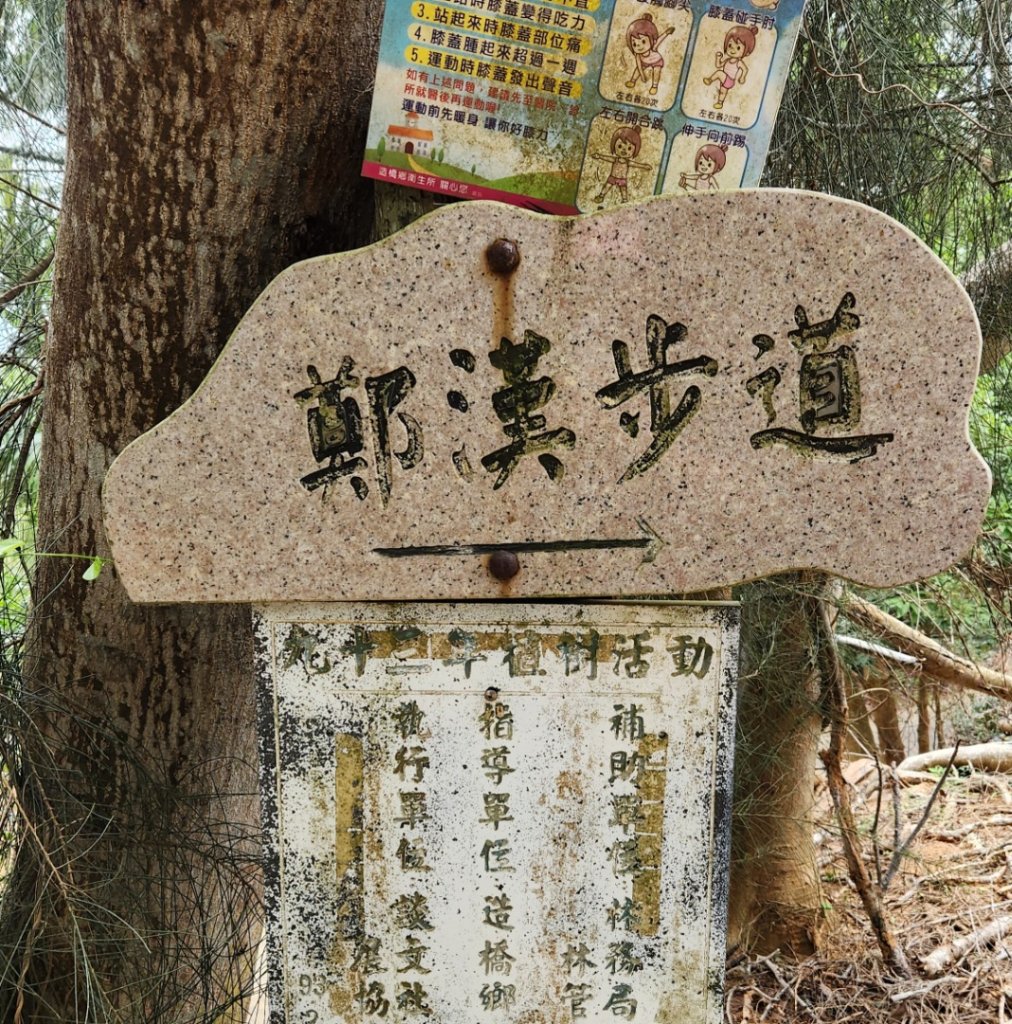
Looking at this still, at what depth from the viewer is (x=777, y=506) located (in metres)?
1.49

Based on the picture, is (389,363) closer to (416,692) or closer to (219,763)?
(416,692)

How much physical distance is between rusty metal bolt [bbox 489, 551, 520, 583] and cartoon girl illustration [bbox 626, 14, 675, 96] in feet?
2.63

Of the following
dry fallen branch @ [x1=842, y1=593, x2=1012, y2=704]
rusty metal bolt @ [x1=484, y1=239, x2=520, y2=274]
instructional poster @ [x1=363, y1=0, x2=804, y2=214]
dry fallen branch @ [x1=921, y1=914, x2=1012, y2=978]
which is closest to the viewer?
rusty metal bolt @ [x1=484, y1=239, x2=520, y2=274]

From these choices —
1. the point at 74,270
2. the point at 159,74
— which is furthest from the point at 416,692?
the point at 159,74

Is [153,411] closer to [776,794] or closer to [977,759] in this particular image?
[776,794]

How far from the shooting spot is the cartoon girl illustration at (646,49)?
5.28 ft

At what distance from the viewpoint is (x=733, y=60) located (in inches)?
64.0

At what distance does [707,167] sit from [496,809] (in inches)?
44.5

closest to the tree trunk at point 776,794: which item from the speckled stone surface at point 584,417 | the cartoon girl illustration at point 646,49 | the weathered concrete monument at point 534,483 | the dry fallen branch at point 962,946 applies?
the dry fallen branch at point 962,946

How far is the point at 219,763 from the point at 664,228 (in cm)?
140

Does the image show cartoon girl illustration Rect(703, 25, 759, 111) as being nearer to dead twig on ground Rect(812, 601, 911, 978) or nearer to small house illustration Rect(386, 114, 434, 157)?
small house illustration Rect(386, 114, 434, 157)

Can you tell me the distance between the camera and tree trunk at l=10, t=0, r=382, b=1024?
1737 millimetres

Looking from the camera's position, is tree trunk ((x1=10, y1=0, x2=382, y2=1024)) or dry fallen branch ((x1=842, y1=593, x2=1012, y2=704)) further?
dry fallen branch ((x1=842, y1=593, x2=1012, y2=704))

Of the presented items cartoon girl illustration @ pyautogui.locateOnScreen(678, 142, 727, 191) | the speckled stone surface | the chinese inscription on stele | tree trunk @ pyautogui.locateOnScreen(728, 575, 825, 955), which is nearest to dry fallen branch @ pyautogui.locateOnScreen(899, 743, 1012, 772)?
tree trunk @ pyautogui.locateOnScreen(728, 575, 825, 955)
